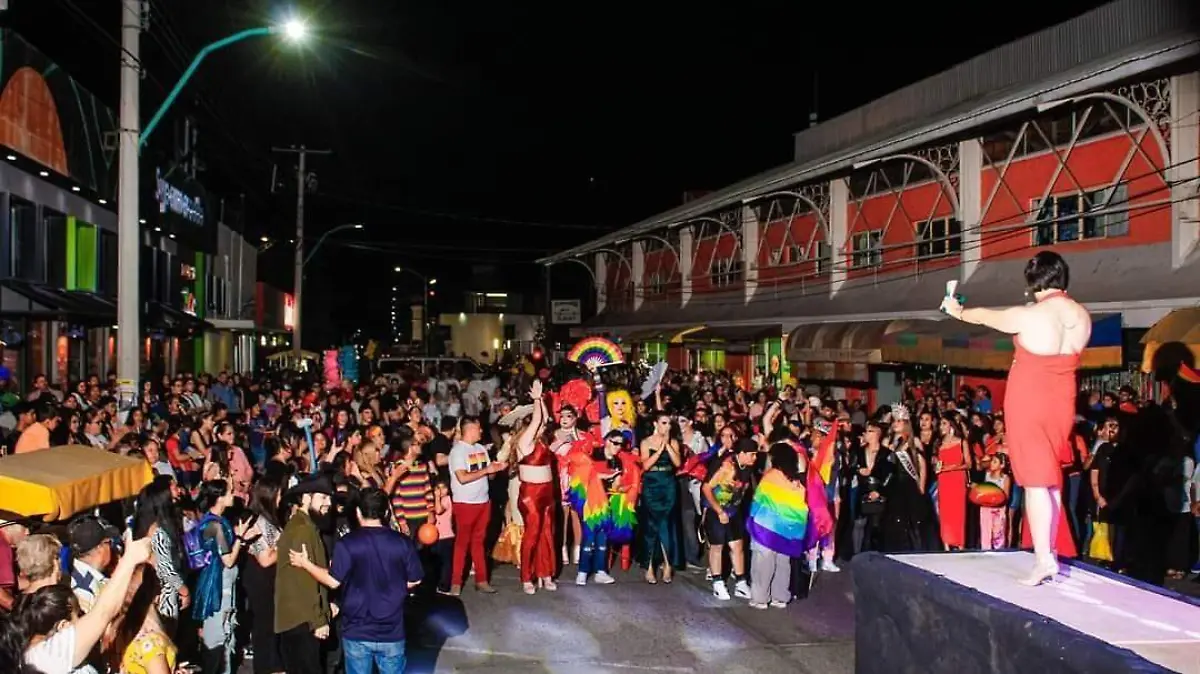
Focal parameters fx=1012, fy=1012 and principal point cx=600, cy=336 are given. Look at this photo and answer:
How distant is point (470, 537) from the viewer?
33.2 feet

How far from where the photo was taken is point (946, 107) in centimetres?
2409

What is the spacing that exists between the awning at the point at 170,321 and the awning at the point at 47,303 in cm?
407

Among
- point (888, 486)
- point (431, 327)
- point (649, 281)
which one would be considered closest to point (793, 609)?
point (888, 486)

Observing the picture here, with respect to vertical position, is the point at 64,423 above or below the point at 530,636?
above

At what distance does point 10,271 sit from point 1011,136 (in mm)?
19266

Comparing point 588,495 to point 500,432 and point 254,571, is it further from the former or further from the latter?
point 254,571

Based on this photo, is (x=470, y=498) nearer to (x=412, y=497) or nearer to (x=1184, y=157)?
(x=412, y=497)

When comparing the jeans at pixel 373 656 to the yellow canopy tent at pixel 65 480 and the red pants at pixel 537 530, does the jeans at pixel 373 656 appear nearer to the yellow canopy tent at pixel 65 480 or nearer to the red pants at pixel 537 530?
the yellow canopy tent at pixel 65 480

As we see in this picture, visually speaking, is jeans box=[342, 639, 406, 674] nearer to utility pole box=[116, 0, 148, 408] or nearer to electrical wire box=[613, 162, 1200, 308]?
utility pole box=[116, 0, 148, 408]

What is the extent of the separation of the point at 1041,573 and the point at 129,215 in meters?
12.8

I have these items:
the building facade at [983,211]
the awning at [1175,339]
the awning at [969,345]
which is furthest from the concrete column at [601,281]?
the awning at [1175,339]

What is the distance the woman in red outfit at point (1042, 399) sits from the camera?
5133 millimetres

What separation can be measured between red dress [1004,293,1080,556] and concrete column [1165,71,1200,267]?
41.6 ft

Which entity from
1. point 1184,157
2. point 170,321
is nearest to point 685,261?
point 170,321
